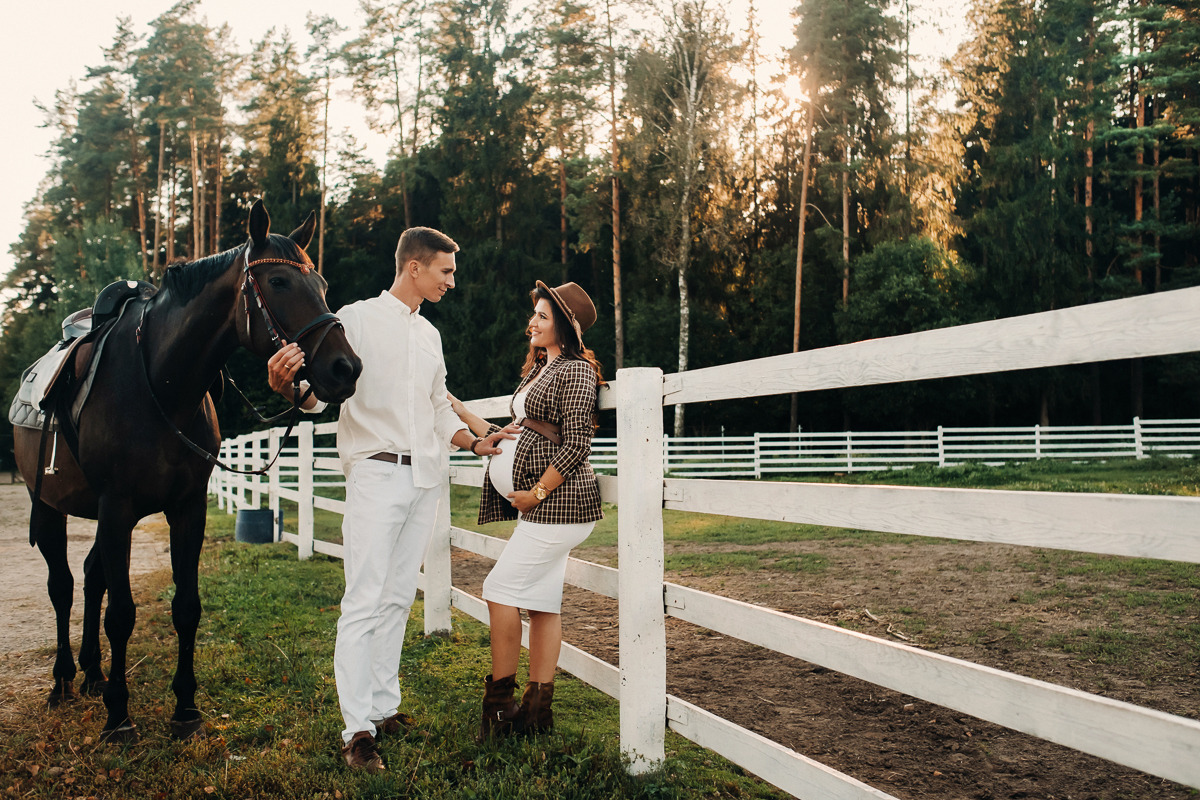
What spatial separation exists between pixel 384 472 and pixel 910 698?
8.47ft

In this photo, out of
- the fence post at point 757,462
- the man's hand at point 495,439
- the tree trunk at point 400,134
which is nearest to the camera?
the man's hand at point 495,439

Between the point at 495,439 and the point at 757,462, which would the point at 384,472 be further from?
the point at 757,462

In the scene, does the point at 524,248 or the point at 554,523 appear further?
the point at 524,248

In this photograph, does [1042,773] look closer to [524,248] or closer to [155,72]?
[524,248]

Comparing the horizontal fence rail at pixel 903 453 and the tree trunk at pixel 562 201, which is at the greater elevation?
the tree trunk at pixel 562 201

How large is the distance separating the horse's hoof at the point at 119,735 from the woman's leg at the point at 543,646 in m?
1.48

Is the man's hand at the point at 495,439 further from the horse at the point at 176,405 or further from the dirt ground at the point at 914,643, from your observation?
the dirt ground at the point at 914,643

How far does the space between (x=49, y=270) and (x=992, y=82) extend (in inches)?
1732

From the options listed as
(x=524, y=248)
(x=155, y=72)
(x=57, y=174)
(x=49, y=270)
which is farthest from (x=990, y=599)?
(x=49, y=270)

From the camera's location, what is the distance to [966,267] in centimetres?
2572

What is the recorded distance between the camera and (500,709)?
2924mm

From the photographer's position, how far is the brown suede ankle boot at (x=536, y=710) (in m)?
2.90

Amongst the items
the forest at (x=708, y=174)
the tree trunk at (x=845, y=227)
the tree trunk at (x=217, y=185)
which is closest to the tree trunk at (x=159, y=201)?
the forest at (x=708, y=174)

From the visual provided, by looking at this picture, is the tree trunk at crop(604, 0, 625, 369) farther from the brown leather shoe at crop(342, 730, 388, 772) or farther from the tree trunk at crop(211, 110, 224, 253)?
the brown leather shoe at crop(342, 730, 388, 772)
